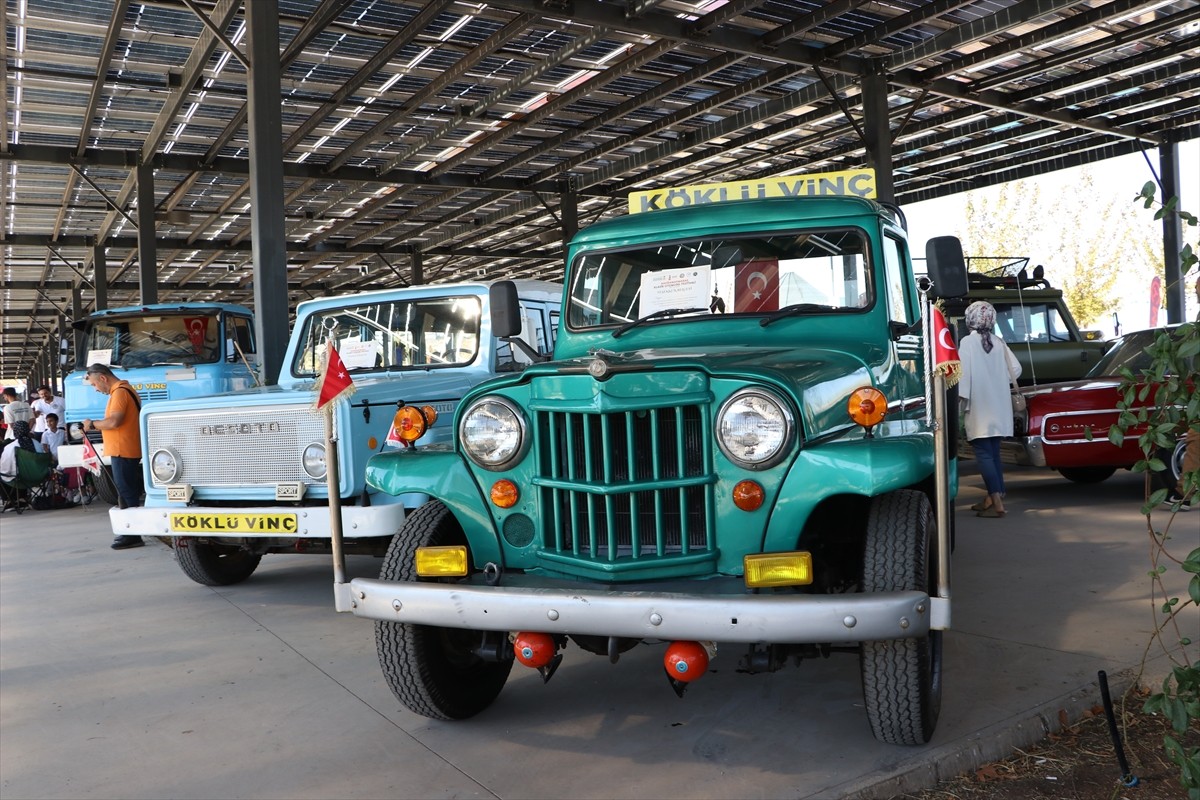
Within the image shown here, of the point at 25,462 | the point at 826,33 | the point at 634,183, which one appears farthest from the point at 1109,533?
the point at 634,183

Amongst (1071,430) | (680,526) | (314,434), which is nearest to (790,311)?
(680,526)

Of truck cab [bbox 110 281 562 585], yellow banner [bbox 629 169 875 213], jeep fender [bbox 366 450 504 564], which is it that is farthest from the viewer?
truck cab [bbox 110 281 562 585]

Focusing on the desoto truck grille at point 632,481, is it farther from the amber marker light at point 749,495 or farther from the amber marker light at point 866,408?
the amber marker light at point 866,408

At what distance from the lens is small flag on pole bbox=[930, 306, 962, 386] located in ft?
10.6

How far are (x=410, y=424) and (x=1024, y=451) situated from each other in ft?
21.0

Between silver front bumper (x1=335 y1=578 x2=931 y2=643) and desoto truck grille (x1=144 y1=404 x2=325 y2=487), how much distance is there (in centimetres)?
244

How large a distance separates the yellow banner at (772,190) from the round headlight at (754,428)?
85.7 inches

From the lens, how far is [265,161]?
9.08 meters

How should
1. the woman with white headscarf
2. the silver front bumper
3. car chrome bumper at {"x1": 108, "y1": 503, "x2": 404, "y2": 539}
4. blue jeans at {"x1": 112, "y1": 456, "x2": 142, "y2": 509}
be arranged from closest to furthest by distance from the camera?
the silver front bumper
car chrome bumper at {"x1": 108, "y1": 503, "x2": 404, "y2": 539}
the woman with white headscarf
blue jeans at {"x1": 112, "y1": 456, "x2": 142, "y2": 509}

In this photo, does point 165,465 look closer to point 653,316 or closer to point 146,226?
point 653,316

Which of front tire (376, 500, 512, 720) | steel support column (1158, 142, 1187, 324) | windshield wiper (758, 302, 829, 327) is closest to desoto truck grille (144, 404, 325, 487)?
front tire (376, 500, 512, 720)

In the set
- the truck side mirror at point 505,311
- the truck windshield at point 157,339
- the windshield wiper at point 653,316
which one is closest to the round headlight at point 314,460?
the truck side mirror at point 505,311

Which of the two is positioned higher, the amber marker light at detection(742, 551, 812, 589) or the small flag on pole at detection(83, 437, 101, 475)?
the small flag on pole at detection(83, 437, 101, 475)

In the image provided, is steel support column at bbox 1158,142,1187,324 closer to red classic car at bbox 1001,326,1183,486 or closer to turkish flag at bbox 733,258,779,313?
red classic car at bbox 1001,326,1183,486
